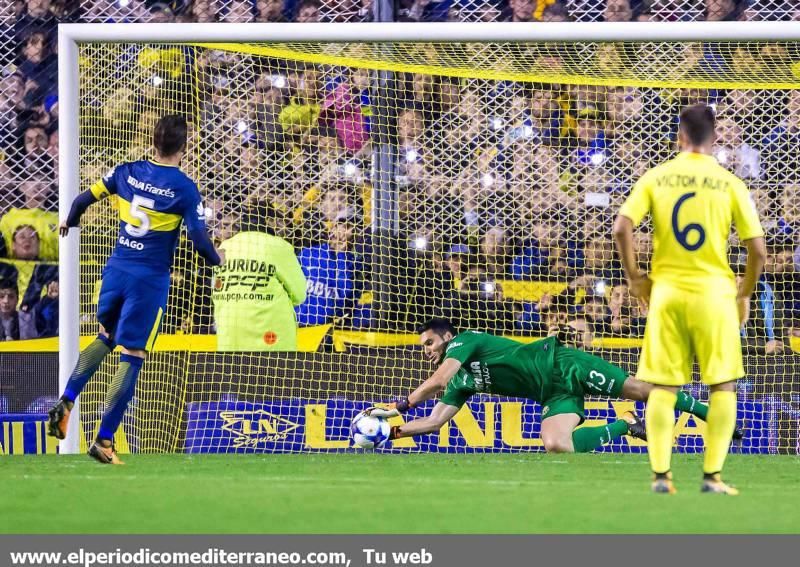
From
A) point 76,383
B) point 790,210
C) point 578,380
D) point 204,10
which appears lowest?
point 578,380

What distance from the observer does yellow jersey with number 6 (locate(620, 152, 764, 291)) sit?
6.57m

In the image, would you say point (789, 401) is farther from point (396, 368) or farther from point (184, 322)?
point (184, 322)

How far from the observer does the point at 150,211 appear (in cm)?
837

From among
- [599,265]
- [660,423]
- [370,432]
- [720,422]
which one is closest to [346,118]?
[599,265]

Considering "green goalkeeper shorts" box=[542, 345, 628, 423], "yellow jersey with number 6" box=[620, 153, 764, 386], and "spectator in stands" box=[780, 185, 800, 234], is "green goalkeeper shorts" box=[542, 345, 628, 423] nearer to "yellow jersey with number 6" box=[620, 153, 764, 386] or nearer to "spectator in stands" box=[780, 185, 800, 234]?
"spectator in stands" box=[780, 185, 800, 234]

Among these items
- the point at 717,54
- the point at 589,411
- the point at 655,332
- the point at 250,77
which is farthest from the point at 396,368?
the point at 655,332

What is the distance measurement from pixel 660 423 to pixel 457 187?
17.6 feet

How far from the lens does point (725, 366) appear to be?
21.4 feet

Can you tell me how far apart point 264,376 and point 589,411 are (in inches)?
102

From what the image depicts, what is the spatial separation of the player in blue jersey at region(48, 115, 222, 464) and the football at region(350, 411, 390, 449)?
80.7 inches

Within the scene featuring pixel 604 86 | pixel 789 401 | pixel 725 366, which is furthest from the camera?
pixel 604 86

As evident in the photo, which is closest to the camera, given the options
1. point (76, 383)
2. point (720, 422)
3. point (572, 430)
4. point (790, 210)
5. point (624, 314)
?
point (720, 422)

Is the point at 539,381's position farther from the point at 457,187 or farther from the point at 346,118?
the point at 346,118

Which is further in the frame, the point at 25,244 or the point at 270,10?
the point at 270,10
